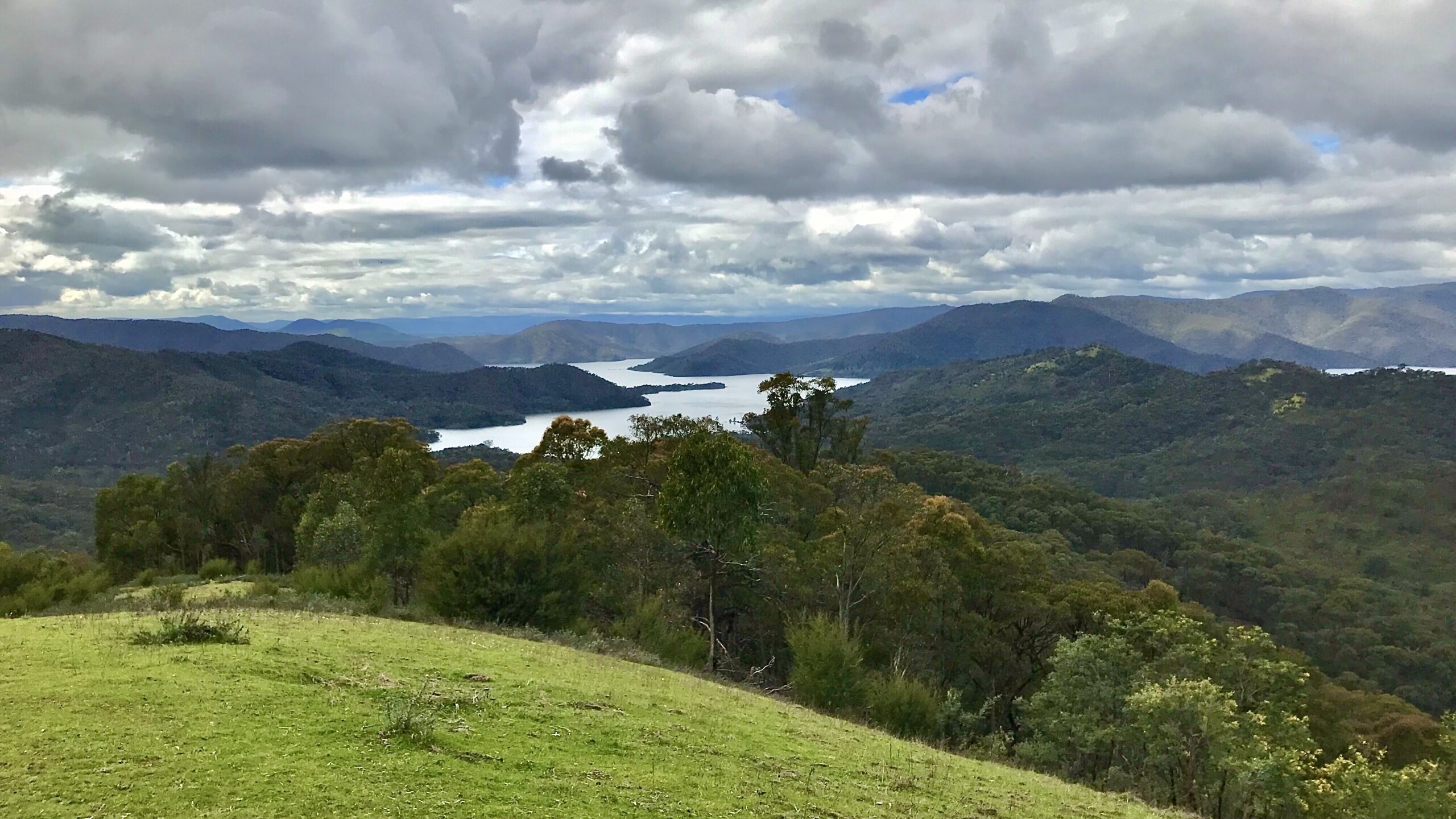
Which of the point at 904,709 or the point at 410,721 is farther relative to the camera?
the point at 904,709

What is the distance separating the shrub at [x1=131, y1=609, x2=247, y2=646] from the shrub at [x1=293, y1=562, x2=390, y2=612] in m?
10.8

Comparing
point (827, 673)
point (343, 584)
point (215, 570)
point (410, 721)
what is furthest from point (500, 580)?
point (215, 570)

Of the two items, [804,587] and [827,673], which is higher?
[827,673]

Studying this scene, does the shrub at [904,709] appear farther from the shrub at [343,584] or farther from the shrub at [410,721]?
the shrub at [343,584]

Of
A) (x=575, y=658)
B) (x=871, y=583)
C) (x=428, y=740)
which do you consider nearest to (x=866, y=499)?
(x=871, y=583)

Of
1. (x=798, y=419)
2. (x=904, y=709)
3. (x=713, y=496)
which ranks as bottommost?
(x=904, y=709)

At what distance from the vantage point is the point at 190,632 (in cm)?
1598

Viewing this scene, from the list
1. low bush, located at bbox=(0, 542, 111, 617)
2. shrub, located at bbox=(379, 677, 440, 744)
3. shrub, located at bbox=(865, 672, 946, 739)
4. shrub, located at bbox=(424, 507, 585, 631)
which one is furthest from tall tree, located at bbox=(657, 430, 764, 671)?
low bush, located at bbox=(0, 542, 111, 617)

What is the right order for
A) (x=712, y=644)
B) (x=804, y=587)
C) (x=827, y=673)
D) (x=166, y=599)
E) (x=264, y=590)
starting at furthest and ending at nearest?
(x=804, y=587) < (x=712, y=644) < (x=264, y=590) < (x=827, y=673) < (x=166, y=599)

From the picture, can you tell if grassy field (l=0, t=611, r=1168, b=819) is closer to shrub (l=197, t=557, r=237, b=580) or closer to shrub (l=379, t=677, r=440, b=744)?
shrub (l=379, t=677, r=440, b=744)

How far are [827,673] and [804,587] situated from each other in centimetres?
1204

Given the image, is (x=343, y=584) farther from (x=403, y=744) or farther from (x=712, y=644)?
(x=403, y=744)

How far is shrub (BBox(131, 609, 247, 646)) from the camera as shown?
1564 centimetres

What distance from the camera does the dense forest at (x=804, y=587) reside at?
2578 centimetres
